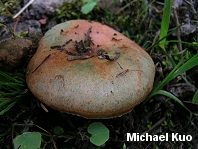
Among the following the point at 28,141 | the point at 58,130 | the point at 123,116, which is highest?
the point at 28,141

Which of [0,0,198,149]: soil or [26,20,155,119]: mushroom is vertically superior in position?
[26,20,155,119]: mushroom

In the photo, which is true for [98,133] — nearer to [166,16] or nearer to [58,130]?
[58,130]

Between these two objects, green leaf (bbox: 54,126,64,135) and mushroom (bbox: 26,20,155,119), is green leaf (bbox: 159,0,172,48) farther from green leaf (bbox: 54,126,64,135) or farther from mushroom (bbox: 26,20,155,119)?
green leaf (bbox: 54,126,64,135)

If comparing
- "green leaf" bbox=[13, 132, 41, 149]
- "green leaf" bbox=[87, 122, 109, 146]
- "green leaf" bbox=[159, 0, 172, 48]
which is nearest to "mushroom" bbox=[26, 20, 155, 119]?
"green leaf" bbox=[87, 122, 109, 146]

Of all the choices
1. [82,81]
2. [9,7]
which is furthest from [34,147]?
[9,7]

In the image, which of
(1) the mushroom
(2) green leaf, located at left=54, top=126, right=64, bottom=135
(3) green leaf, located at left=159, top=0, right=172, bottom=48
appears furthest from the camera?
(3) green leaf, located at left=159, top=0, right=172, bottom=48

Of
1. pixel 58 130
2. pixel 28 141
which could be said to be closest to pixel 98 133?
pixel 58 130

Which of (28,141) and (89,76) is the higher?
(89,76)
